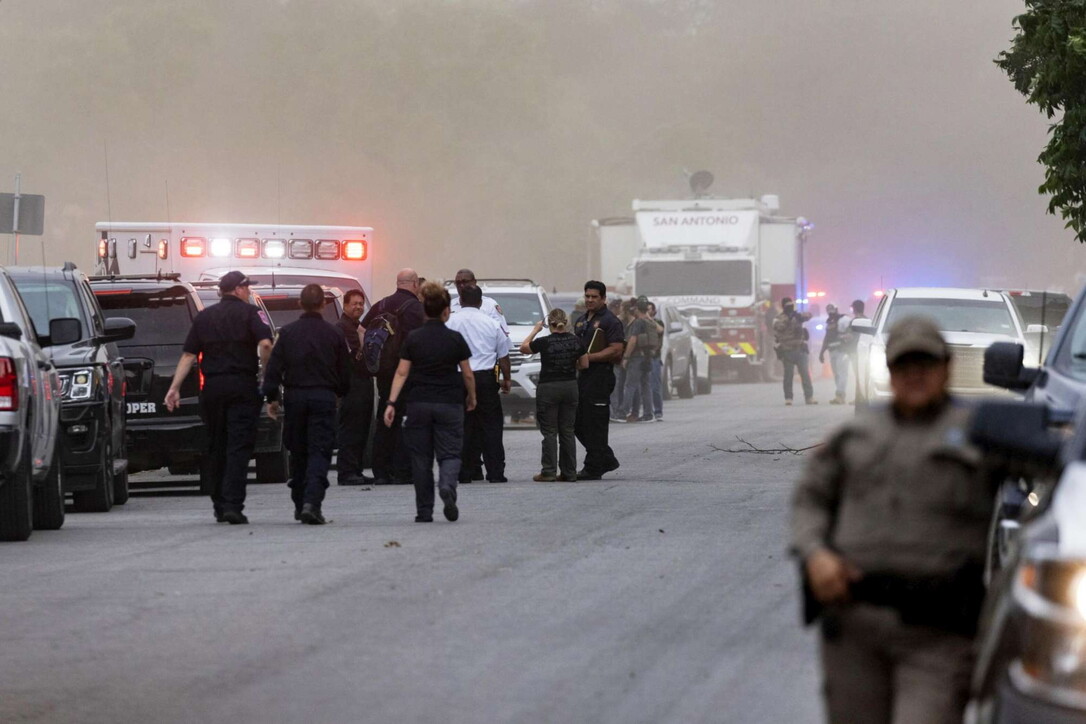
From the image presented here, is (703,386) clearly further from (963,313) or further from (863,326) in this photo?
(863,326)

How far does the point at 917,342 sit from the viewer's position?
482cm

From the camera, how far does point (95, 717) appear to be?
7.35 meters

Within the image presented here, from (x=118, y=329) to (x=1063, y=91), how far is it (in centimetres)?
822

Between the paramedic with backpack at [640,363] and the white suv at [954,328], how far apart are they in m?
4.19

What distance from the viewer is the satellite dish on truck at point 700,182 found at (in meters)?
45.6

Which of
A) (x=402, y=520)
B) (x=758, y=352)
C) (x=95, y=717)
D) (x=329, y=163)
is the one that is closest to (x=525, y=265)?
(x=329, y=163)

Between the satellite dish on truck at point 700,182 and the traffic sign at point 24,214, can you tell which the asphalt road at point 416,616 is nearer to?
the traffic sign at point 24,214

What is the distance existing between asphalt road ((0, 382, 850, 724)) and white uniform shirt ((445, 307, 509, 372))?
1.90 m

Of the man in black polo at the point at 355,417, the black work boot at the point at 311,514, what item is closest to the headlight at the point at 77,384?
the black work boot at the point at 311,514

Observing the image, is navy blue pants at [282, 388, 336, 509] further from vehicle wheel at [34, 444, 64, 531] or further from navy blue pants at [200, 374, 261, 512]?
vehicle wheel at [34, 444, 64, 531]

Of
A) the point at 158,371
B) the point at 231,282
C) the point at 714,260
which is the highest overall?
the point at 714,260

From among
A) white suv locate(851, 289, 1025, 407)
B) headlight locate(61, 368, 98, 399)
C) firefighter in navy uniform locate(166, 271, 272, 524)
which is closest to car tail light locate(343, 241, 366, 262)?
white suv locate(851, 289, 1025, 407)

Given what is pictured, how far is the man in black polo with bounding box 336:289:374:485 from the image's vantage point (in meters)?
18.2

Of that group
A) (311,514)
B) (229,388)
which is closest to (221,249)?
(229,388)
